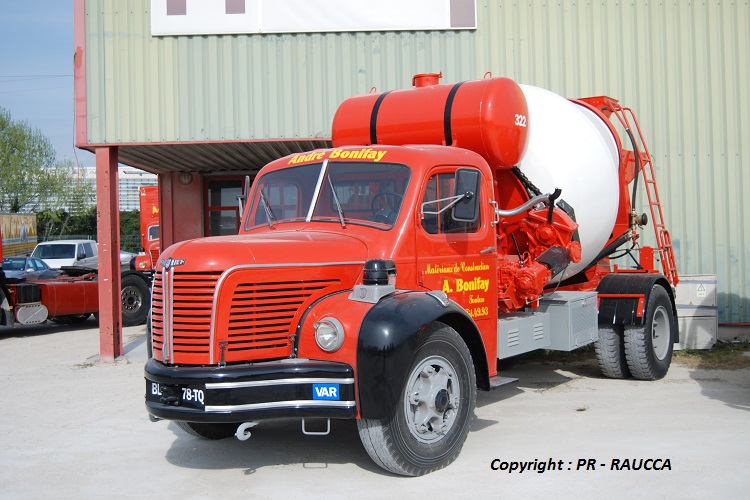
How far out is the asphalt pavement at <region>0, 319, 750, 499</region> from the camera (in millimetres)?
→ 5539

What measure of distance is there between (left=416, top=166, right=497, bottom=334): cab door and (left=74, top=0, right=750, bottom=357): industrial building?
515 centimetres

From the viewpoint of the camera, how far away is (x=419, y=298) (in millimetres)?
5766

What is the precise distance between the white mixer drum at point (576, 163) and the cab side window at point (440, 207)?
5.75ft

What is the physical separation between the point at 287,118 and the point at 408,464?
7.16 metres

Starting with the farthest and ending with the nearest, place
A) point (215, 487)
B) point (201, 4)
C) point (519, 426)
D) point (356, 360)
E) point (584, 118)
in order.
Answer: point (201, 4)
point (584, 118)
point (519, 426)
point (215, 487)
point (356, 360)

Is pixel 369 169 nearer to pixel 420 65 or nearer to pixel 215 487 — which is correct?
pixel 215 487

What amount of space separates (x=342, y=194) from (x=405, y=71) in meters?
5.69

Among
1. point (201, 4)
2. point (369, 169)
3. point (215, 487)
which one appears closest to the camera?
point (215, 487)

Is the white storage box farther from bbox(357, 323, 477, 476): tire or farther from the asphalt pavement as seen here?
bbox(357, 323, 477, 476): tire

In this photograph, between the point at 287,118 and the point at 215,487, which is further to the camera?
the point at 287,118

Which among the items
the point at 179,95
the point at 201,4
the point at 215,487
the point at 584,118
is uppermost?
the point at 201,4

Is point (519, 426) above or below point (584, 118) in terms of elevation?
below

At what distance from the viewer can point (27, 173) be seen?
50.7 m

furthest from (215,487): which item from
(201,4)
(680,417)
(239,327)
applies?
(201,4)
